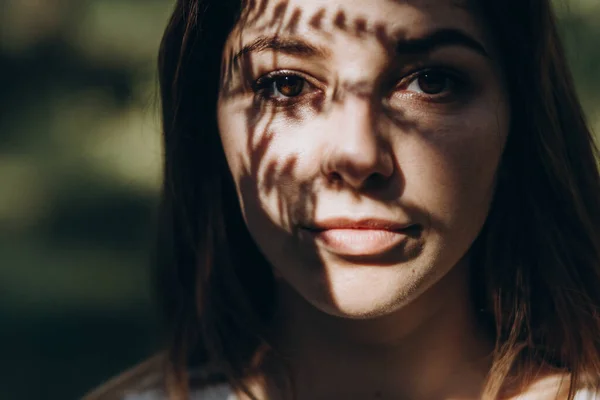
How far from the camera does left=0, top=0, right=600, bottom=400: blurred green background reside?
618cm

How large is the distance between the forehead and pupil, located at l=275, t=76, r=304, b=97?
0.49 feet

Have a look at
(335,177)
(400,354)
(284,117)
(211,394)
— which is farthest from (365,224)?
(211,394)

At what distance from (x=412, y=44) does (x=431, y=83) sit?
145mm

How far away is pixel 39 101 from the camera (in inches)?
257

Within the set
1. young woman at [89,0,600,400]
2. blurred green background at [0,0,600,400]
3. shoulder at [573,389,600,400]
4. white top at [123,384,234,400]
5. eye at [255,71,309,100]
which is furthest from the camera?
blurred green background at [0,0,600,400]

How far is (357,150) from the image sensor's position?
8.96ft

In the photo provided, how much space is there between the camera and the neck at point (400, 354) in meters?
3.23

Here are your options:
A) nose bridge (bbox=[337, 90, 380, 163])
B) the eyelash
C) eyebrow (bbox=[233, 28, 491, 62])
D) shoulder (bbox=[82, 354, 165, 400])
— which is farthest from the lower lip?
shoulder (bbox=[82, 354, 165, 400])

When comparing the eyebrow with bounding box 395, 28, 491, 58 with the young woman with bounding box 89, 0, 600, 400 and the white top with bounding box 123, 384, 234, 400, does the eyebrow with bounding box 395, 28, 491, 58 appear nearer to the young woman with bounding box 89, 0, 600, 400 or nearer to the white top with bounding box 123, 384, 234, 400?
the young woman with bounding box 89, 0, 600, 400

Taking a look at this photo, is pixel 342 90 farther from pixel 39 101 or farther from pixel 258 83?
pixel 39 101

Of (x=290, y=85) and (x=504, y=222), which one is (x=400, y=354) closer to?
(x=504, y=222)

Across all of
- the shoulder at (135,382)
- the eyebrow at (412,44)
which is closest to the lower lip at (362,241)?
the eyebrow at (412,44)

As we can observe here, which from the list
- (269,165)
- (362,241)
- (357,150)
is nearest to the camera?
(357,150)

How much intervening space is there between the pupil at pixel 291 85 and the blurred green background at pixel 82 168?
10.6 feet
